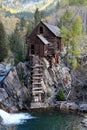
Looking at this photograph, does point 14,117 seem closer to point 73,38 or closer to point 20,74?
point 20,74

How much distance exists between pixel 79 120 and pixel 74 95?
50.5ft

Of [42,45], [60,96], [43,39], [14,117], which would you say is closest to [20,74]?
[42,45]

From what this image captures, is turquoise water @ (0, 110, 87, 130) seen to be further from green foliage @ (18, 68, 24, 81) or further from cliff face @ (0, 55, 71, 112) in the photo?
green foliage @ (18, 68, 24, 81)

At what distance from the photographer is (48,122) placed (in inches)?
2462

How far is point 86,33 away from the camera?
113062 millimetres

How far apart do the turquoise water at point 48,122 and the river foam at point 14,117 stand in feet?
1.21

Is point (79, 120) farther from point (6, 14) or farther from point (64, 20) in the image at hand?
point (6, 14)

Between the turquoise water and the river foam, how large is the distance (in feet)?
1.21

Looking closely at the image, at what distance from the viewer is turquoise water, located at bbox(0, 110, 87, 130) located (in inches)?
2287

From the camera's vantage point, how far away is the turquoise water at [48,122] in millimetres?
58094

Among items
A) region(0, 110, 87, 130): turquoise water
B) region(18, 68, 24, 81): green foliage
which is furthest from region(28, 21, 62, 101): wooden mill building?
region(0, 110, 87, 130): turquoise water

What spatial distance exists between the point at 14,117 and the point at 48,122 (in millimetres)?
6102

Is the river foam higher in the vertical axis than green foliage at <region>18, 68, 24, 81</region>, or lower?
lower

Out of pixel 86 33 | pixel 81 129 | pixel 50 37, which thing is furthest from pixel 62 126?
pixel 86 33
